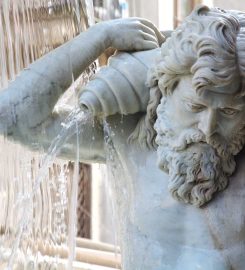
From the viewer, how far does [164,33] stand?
142 cm

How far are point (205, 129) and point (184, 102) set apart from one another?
0.19 feet

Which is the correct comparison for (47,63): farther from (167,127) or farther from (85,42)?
(167,127)

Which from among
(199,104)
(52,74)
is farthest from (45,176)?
(199,104)

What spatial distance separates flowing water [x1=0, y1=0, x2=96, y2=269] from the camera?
5.40ft

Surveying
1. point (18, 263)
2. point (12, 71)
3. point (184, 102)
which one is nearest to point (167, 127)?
point (184, 102)

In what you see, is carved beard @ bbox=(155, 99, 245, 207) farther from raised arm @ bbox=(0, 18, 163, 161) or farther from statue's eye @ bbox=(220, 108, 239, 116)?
raised arm @ bbox=(0, 18, 163, 161)

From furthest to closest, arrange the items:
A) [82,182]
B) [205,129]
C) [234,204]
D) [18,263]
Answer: [82,182], [18,263], [234,204], [205,129]

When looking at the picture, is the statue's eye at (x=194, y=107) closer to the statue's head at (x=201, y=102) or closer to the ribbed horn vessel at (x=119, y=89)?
the statue's head at (x=201, y=102)

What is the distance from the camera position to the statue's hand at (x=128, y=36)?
129cm

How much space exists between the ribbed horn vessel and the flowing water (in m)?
0.10

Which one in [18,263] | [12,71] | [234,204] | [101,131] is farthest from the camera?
[18,263]

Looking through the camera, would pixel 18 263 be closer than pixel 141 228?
No

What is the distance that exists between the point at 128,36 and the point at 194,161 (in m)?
0.27

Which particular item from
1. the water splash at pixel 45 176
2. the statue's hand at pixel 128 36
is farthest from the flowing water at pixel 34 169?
the statue's hand at pixel 128 36
